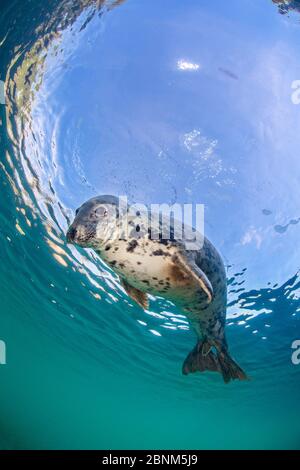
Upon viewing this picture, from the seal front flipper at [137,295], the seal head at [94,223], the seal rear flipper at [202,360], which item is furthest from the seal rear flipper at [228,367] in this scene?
the seal head at [94,223]

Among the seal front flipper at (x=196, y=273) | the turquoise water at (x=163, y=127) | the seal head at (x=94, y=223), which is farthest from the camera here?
the turquoise water at (x=163, y=127)

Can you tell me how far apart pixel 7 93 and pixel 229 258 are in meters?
6.92

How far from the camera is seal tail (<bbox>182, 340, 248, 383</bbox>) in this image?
6551mm

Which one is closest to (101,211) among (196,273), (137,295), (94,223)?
(94,223)

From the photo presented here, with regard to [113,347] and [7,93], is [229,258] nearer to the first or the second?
[7,93]

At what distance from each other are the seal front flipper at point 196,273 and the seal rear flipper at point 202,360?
3250 millimetres

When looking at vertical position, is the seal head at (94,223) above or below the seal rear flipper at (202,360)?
above

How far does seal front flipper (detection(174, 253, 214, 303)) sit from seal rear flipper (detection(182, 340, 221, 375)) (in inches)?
128

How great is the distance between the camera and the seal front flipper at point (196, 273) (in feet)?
12.8

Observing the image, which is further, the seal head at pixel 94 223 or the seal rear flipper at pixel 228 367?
the seal rear flipper at pixel 228 367

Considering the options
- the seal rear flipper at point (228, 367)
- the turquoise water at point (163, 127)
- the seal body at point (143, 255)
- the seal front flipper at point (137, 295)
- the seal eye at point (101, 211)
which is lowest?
the seal rear flipper at point (228, 367)

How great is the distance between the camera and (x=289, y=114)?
6449 millimetres

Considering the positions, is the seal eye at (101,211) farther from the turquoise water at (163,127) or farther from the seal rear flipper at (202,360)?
the seal rear flipper at (202,360)
